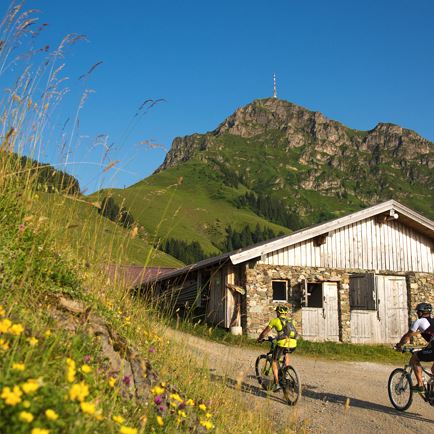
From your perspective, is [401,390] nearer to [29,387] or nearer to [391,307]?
[29,387]

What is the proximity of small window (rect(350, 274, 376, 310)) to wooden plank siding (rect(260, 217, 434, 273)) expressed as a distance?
53 centimetres

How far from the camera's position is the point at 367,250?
19.9m

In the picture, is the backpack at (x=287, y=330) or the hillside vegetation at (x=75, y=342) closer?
the hillside vegetation at (x=75, y=342)

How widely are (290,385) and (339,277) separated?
11.2m

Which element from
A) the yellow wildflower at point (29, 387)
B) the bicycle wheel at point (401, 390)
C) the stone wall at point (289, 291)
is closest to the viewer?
the yellow wildflower at point (29, 387)

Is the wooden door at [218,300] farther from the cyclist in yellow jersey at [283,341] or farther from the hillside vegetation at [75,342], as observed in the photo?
the hillside vegetation at [75,342]

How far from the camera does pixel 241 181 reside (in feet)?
605

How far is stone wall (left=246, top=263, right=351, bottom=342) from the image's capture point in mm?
17562

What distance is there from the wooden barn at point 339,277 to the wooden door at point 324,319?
4 centimetres

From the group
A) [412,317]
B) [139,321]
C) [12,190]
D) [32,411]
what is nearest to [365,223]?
[412,317]

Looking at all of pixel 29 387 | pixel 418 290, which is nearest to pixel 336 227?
pixel 418 290

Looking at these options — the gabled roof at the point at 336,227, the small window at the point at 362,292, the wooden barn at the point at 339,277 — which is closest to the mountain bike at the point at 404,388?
the gabled roof at the point at 336,227

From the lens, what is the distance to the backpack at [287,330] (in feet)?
29.8

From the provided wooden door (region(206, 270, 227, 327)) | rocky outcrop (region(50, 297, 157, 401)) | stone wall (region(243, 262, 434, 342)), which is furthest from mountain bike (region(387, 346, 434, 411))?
wooden door (region(206, 270, 227, 327))
